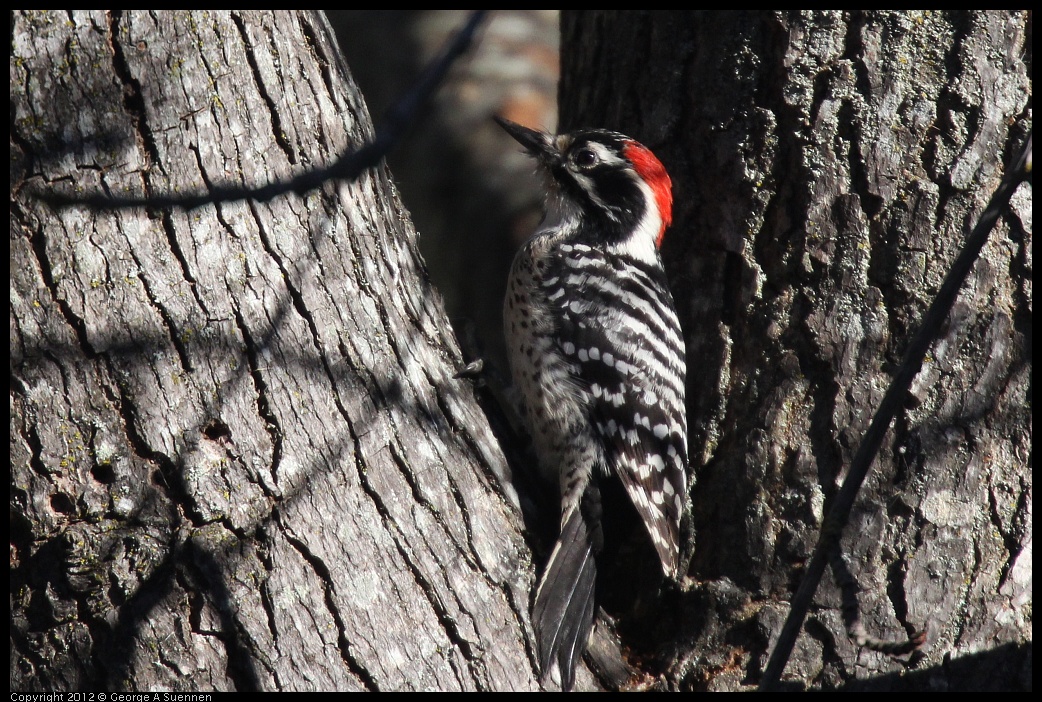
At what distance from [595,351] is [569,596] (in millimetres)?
1185

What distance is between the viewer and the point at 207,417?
2293 mm

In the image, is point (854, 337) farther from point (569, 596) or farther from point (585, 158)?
point (585, 158)

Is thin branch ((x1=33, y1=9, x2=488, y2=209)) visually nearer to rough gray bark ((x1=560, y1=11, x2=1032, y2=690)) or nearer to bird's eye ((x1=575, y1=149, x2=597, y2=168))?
rough gray bark ((x1=560, y1=11, x2=1032, y2=690))

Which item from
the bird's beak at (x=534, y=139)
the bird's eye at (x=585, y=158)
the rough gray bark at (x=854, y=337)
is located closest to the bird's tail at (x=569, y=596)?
the rough gray bark at (x=854, y=337)

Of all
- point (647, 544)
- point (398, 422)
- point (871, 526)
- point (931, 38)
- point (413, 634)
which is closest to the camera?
point (413, 634)

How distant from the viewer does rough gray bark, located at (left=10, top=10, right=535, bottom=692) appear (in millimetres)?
2195

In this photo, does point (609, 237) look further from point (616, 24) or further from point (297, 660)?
point (297, 660)

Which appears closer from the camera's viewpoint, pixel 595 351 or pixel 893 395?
pixel 893 395

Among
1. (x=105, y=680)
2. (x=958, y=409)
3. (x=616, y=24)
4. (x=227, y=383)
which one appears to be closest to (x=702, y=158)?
(x=616, y=24)

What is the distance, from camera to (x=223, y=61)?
242 cm

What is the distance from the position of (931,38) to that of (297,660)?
2937mm

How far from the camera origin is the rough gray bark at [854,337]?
8.82 feet


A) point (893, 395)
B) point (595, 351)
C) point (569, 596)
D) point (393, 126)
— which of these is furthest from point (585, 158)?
point (393, 126)

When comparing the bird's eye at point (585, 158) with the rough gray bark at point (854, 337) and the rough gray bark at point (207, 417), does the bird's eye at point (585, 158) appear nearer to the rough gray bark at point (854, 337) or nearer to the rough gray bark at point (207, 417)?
the rough gray bark at point (854, 337)
